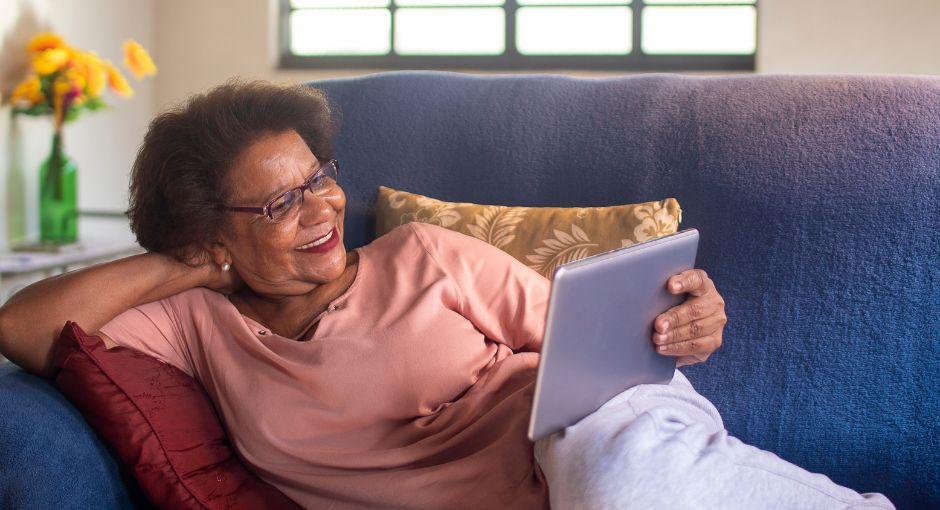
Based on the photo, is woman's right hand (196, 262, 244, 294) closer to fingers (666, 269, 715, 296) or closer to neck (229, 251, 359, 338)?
neck (229, 251, 359, 338)

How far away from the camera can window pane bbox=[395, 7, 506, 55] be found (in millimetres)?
4496

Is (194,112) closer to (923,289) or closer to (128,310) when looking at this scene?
(128,310)

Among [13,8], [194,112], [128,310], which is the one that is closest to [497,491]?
[128,310]

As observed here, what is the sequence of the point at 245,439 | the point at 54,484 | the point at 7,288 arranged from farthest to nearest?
1. the point at 7,288
2. the point at 245,439
3. the point at 54,484

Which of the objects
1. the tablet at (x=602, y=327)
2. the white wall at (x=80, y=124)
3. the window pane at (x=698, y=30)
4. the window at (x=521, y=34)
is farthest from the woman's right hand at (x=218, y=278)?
the window pane at (x=698, y=30)

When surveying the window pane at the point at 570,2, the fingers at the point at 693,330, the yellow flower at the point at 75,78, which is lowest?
the fingers at the point at 693,330

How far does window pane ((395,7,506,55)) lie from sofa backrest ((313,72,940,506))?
282cm

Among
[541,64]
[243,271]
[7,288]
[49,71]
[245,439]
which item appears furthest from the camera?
[541,64]

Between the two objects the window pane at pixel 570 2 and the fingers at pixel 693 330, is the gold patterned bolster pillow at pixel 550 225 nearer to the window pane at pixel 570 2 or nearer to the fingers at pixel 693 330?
the fingers at pixel 693 330

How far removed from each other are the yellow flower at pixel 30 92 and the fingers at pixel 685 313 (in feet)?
8.45

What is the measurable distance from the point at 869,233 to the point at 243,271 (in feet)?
3.27

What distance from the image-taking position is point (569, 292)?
1036mm

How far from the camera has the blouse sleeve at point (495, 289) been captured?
1.48 metres

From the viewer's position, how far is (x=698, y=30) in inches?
171
